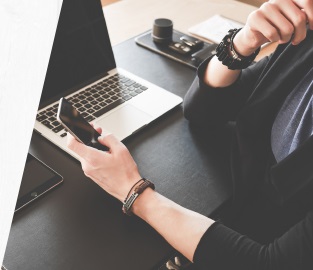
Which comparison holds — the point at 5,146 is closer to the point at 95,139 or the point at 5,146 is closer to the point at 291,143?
the point at 95,139

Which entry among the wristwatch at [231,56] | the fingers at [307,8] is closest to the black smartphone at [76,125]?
the wristwatch at [231,56]

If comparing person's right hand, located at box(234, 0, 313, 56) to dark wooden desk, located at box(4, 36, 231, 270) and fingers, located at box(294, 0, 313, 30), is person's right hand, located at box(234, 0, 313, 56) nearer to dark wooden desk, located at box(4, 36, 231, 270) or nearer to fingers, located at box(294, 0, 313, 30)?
fingers, located at box(294, 0, 313, 30)

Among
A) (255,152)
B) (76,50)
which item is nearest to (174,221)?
(255,152)

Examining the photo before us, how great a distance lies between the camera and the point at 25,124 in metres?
0.33

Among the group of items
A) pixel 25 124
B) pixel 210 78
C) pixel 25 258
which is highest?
pixel 25 124

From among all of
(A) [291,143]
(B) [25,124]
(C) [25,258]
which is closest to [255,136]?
(A) [291,143]

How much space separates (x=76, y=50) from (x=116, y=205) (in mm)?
479

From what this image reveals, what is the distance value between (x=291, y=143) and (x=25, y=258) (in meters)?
0.59

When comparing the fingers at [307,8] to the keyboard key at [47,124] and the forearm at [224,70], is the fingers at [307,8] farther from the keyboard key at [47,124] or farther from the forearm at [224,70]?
the keyboard key at [47,124]

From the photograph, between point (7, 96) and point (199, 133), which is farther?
point (199, 133)

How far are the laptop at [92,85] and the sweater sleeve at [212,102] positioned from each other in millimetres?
72

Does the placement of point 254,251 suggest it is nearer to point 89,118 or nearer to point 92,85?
point 89,118

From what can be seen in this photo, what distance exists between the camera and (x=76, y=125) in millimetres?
734

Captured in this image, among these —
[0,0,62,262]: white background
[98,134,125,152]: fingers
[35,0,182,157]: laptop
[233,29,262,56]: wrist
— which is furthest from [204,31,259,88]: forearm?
[0,0,62,262]: white background
